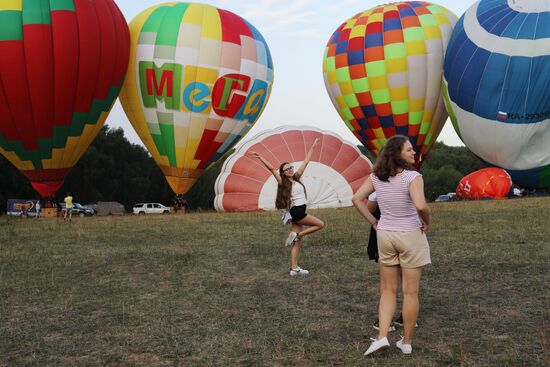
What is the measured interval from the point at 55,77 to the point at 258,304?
49.0ft

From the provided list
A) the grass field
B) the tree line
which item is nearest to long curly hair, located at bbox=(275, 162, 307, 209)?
the grass field

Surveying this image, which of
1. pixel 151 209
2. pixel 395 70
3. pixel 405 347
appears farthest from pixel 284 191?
pixel 151 209

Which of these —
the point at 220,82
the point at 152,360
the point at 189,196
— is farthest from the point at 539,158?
the point at 189,196

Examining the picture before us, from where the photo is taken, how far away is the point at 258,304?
590 centimetres

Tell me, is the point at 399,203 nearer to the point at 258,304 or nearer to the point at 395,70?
the point at 258,304

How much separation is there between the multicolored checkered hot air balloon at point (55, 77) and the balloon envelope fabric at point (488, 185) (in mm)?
19774

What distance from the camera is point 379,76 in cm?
2228

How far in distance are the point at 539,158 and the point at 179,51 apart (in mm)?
13294

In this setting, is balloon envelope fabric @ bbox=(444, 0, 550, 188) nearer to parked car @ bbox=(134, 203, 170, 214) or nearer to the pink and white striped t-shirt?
the pink and white striped t-shirt

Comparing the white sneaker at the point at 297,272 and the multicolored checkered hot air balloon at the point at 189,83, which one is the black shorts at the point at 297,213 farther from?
the multicolored checkered hot air balloon at the point at 189,83

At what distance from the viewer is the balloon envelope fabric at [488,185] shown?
29234 mm

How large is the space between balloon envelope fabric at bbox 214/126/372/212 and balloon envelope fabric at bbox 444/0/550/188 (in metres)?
5.27

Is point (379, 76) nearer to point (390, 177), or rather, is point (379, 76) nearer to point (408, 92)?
point (408, 92)

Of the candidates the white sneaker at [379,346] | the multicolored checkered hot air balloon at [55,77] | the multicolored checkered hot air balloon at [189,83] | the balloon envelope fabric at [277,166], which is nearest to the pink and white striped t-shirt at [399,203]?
the white sneaker at [379,346]
